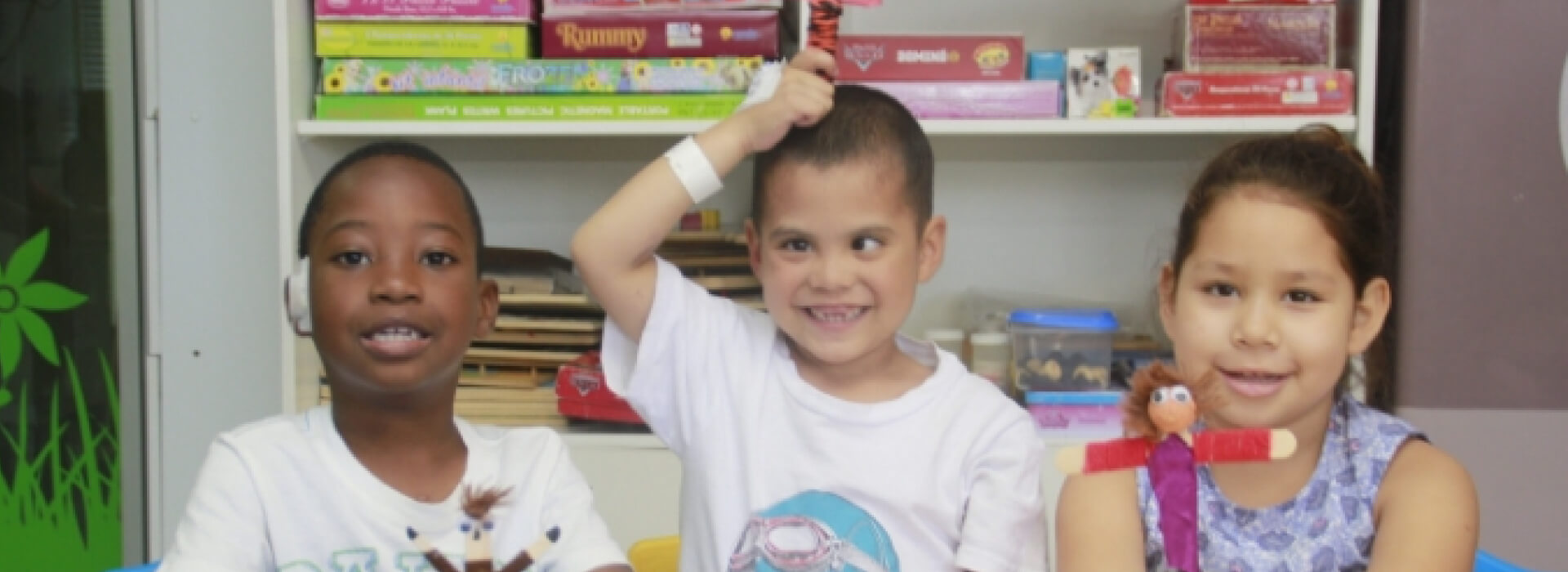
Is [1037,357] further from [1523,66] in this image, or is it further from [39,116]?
[39,116]

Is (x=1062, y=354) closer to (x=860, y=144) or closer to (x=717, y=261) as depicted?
(x=717, y=261)

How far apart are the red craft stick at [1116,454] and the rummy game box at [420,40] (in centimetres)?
116

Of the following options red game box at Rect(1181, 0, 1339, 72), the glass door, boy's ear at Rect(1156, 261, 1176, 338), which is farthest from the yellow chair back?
the glass door

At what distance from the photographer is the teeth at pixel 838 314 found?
3.49ft

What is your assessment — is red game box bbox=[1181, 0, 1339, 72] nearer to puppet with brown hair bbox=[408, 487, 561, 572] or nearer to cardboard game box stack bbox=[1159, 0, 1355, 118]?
cardboard game box stack bbox=[1159, 0, 1355, 118]

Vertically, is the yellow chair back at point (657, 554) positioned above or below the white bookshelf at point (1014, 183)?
below

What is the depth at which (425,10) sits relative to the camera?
1.68 meters

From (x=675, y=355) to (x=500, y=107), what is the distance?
0.68 m

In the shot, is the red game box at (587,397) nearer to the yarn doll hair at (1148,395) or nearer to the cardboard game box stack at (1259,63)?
the cardboard game box stack at (1259,63)

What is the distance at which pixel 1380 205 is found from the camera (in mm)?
1025

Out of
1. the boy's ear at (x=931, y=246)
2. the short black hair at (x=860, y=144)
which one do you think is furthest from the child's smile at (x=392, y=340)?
the boy's ear at (x=931, y=246)

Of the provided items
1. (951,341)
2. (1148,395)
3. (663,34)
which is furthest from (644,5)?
(1148,395)

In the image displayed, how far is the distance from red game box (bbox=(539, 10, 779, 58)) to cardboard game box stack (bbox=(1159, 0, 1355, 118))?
0.52m

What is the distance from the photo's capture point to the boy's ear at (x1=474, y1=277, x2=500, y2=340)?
97 centimetres
